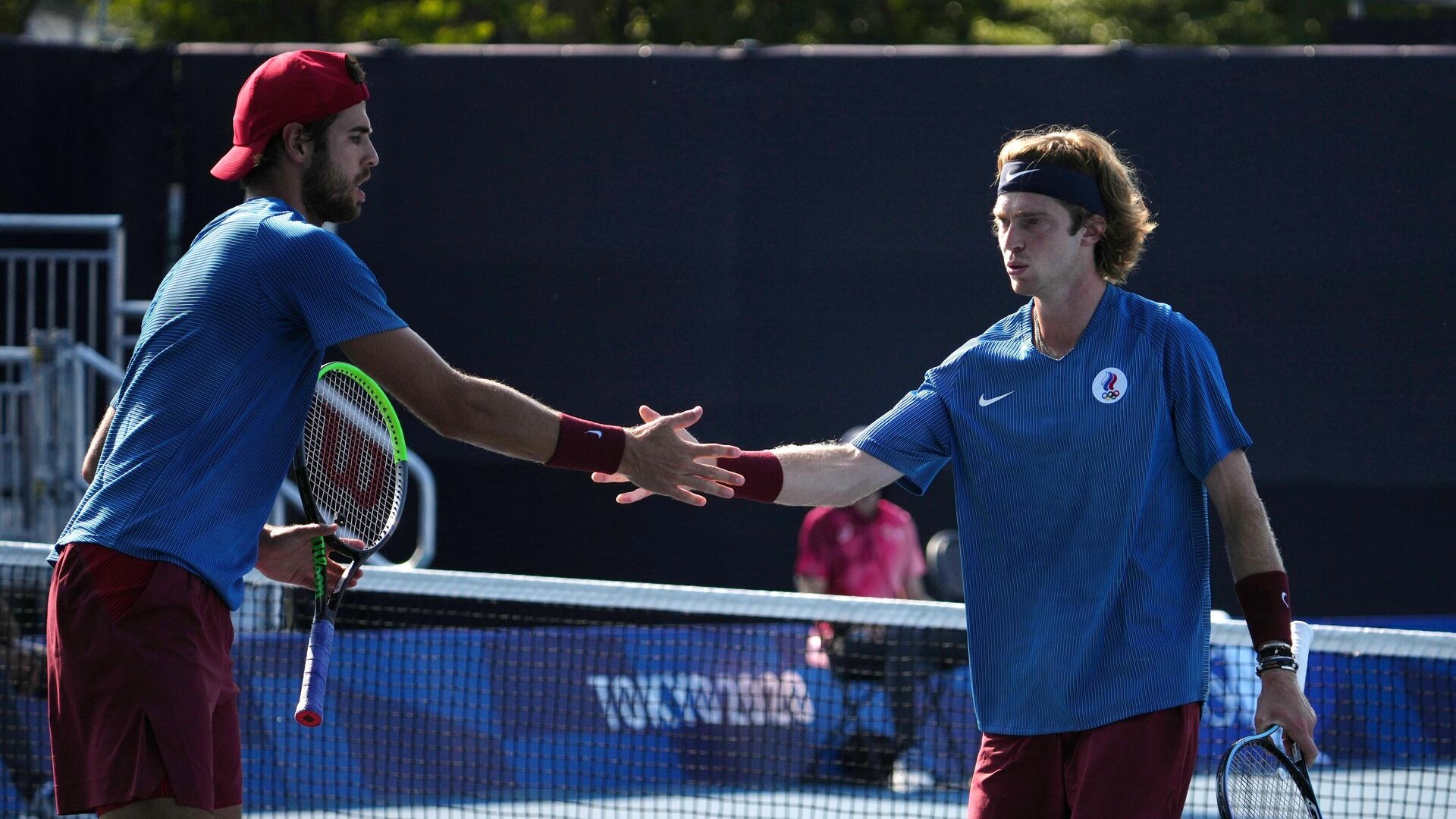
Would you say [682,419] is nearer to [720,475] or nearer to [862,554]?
[720,475]

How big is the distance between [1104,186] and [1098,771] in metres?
1.12

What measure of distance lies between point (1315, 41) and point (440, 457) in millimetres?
14988

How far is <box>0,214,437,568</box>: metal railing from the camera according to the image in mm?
7824

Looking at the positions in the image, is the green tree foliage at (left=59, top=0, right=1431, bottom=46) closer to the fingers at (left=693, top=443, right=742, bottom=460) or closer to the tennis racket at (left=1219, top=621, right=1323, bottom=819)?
the fingers at (left=693, top=443, right=742, bottom=460)

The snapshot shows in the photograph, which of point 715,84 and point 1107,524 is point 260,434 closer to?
point 1107,524

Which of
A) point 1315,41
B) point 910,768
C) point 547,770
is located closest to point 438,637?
point 547,770

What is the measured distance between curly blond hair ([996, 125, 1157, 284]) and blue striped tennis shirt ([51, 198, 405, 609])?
50.4 inches

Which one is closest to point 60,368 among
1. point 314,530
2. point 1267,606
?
point 314,530

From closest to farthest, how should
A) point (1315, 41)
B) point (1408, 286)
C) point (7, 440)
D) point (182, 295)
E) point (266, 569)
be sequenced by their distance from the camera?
point (182, 295), point (266, 569), point (7, 440), point (1408, 286), point (1315, 41)

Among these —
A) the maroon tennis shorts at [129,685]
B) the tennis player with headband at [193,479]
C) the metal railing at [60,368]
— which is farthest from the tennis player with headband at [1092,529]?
the metal railing at [60,368]

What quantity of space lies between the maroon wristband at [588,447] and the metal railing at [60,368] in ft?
13.1

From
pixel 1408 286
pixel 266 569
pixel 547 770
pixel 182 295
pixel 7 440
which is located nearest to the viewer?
pixel 182 295

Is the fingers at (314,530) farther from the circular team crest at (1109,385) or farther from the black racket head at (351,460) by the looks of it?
the circular team crest at (1109,385)

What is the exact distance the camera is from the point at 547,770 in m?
6.77
